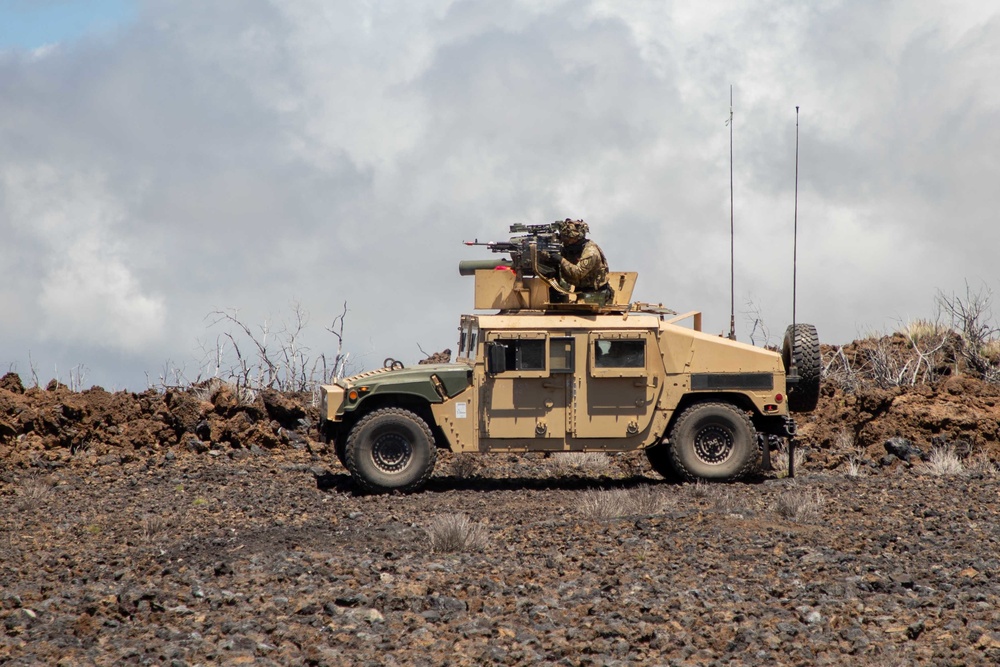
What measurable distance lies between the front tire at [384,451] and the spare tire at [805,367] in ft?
14.6

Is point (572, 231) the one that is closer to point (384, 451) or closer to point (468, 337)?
point (468, 337)

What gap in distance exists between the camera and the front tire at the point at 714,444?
47.9 feet

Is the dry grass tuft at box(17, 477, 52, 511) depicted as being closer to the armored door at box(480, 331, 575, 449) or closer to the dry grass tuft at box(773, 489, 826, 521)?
the armored door at box(480, 331, 575, 449)

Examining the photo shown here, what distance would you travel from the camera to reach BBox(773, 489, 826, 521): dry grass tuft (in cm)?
1201

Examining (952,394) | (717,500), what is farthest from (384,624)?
(952,394)

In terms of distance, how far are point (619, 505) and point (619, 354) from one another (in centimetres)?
251

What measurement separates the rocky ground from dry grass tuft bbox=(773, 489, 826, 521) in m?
0.03

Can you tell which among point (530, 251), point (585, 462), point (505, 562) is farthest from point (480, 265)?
point (505, 562)

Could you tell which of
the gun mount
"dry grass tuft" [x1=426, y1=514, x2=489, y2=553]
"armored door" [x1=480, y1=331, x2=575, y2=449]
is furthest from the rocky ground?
the gun mount

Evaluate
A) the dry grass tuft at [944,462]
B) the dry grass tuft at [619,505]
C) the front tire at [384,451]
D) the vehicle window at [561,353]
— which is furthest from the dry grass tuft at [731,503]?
the dry grass tuft at [944,462]

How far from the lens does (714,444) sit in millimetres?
14773

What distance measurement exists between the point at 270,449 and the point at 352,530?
Answer: 23.4ft

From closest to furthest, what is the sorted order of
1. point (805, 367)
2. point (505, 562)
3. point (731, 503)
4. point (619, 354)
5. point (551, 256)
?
1. point (505, 562)
2. point (731, 503)
3. point (619, 354)
4. point (805, 367)
5. point (551, 256)

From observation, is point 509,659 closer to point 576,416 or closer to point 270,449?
point 576,416
